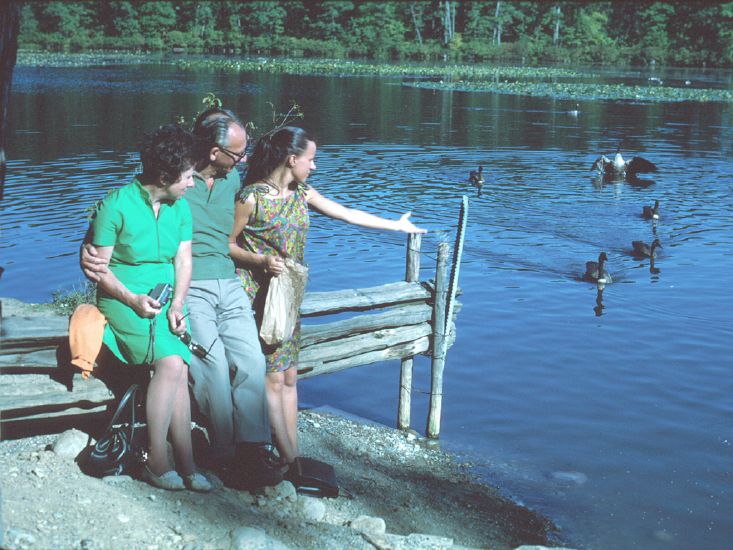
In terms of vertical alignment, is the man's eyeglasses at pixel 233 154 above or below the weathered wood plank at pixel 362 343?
above

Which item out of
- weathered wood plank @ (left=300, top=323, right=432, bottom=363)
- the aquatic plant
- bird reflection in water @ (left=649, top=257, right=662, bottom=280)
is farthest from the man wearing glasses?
the aquatic plant

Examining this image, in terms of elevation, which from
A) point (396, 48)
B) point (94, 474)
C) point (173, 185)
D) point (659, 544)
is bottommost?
point (659, 544)

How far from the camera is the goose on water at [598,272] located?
46.9 feet

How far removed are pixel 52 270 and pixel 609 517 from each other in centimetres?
982

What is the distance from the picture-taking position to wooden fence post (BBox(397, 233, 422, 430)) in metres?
8.14

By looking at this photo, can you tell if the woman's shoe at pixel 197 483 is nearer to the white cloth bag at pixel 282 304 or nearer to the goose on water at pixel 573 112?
the white cloth bag at pixel 282 304

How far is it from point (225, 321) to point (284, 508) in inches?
48.6

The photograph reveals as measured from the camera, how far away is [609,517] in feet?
24.8

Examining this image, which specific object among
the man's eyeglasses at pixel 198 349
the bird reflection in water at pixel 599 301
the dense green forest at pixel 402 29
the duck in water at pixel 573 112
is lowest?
the bird reflection in water at pixel 599 301

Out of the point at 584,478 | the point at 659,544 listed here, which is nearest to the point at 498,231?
the point at 584,478

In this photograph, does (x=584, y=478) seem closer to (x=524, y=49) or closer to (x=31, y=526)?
(x=31, y=526)

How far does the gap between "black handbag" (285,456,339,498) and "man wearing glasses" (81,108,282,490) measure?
0.25m

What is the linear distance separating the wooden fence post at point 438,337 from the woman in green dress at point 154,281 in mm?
3046

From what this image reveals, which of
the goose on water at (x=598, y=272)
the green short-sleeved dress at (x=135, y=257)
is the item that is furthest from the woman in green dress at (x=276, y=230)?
the goose on water at (x=598, y=272)
